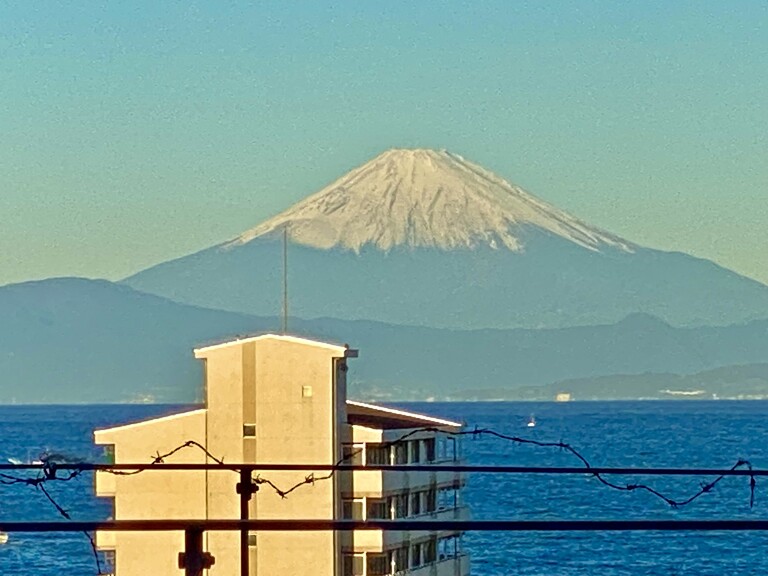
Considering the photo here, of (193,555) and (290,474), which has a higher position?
(290,474)

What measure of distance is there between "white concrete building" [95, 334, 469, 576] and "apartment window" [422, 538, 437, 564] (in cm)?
2

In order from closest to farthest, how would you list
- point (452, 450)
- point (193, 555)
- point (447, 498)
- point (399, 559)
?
point (193, 555)
point (399, 559)
point (452, 450)
point (447, 498)

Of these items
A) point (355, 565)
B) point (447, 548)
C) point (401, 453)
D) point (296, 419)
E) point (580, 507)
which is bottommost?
point (355, 565)

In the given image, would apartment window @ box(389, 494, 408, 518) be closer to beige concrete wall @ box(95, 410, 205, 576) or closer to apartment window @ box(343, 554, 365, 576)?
apartment window @ box(343, 554, 365, 576)

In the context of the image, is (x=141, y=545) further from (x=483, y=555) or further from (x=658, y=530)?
(x=658, y=530)

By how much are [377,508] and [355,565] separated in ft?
5.55

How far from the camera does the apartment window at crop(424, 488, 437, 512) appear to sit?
32.3 metres

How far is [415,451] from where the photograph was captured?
33562mm

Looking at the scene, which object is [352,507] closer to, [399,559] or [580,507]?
[399,559]

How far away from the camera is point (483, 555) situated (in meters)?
45.9

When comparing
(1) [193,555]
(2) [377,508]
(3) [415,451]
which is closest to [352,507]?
(2) [377,508]

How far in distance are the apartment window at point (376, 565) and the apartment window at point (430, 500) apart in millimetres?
3497

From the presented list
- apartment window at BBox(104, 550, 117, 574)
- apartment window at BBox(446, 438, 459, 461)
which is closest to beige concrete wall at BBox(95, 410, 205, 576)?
apartment window at BBox(104, 550, 117, 574)

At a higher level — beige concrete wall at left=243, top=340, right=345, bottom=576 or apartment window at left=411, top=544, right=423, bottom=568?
beige concrete wall at left=243, top=340, right=345, bottom=576
